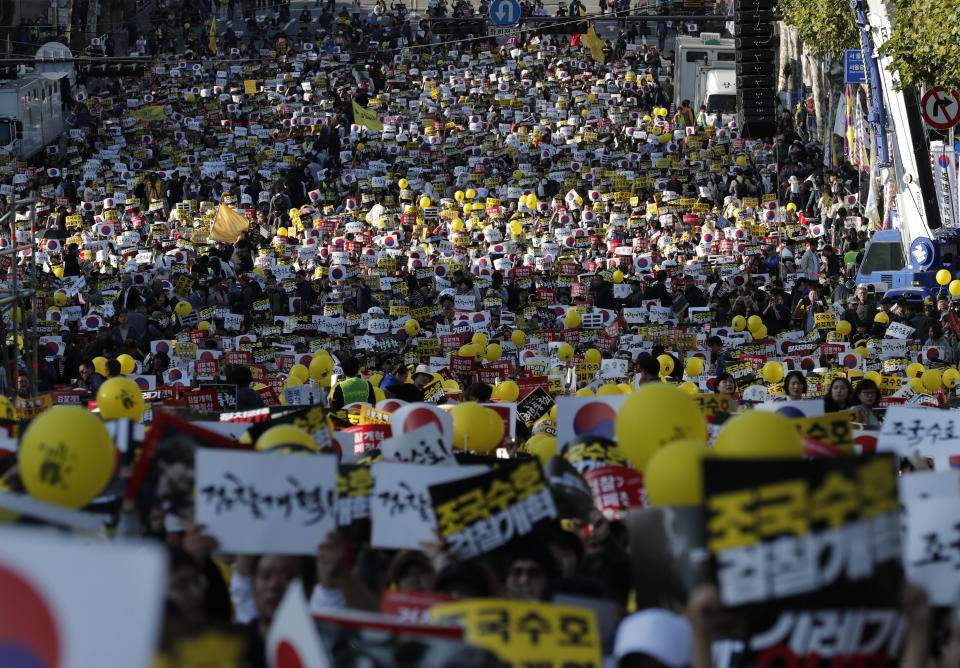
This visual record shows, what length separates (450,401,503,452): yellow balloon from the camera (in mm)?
9203

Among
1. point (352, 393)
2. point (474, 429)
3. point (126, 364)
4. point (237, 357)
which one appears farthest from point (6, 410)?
point (237, 357)

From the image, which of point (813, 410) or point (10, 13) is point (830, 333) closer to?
point (813, 410)

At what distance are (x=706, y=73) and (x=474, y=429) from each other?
34.5 meters

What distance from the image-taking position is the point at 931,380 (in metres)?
13.7

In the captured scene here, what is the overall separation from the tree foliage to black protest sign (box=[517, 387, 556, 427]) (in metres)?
18.8

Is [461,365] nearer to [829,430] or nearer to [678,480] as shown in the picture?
[829,430]

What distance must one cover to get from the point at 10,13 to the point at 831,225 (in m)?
33.7

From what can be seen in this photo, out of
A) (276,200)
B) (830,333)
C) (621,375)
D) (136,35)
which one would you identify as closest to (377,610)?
(621,375)

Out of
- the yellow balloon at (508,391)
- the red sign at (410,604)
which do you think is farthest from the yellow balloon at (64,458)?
the yellow balloon at (508,391)

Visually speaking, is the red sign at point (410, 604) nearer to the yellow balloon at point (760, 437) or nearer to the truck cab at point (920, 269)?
the yellow balloon at point (760, 437)

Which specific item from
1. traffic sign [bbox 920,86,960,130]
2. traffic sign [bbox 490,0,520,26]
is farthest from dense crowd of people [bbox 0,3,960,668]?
traffic sign [bbox 490,0,520,26]

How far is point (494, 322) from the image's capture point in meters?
20.2

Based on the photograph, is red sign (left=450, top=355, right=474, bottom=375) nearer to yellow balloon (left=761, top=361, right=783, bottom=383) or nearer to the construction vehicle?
yellow balloon (left=761, top=361, right=783, bottom=383)

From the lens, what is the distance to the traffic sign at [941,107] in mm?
21094
